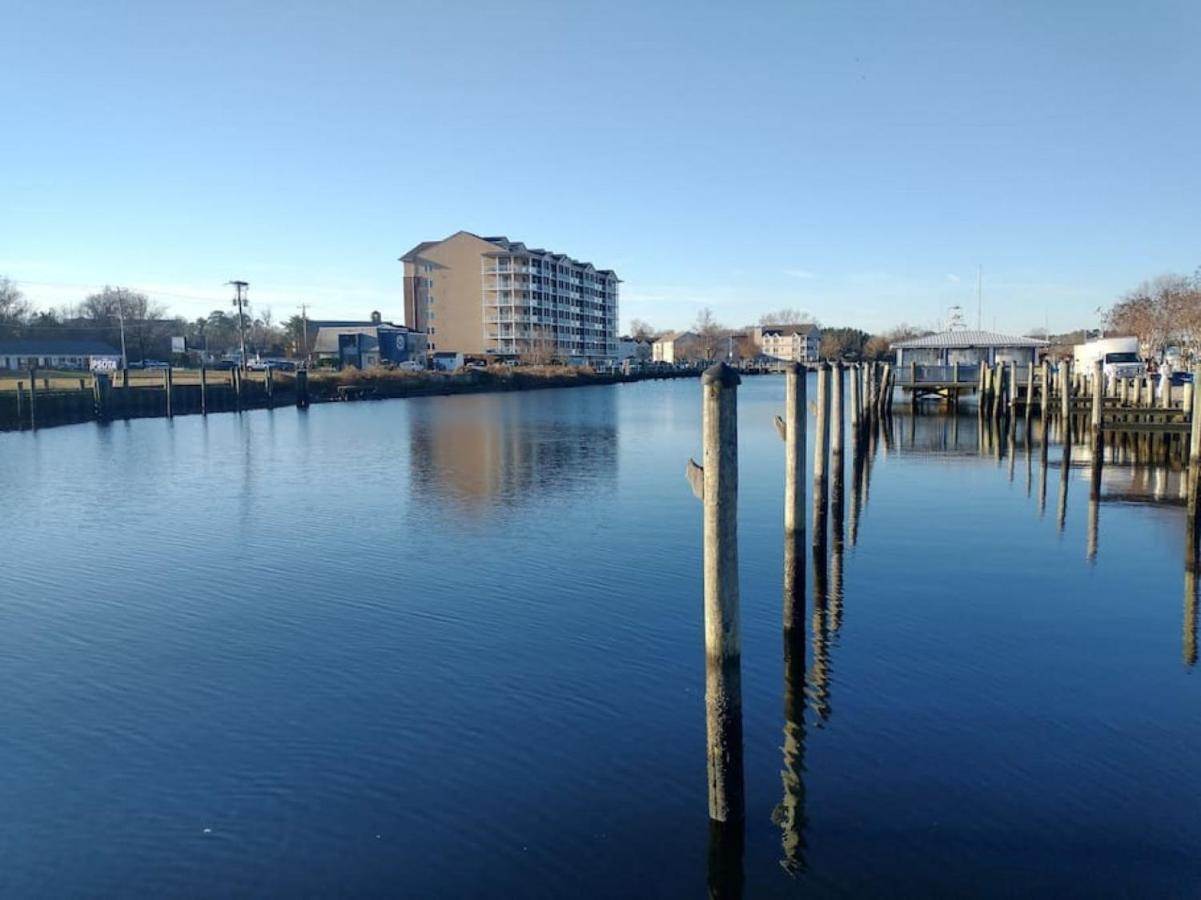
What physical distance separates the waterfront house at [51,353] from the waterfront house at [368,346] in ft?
78.0

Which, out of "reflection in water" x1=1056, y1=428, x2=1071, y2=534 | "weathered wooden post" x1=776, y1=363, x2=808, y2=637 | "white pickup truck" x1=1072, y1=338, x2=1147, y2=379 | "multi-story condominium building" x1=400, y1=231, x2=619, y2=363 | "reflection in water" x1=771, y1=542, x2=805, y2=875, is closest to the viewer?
"reflection in water" x1=771, y1=542, x2=805, y2=875

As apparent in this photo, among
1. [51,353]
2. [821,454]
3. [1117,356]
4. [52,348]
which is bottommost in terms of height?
[821,454]

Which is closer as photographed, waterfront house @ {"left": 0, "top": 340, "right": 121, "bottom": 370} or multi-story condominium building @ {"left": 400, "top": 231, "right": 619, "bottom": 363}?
waterfront house @ {"left": 0, "top": 340, "right": 121, "bottom": 370}

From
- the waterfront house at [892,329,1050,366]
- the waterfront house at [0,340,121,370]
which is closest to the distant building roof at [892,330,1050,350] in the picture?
the waterfront house at [892,329,1050,366]

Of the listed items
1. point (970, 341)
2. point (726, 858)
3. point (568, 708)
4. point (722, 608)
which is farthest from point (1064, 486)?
point (970, 341)

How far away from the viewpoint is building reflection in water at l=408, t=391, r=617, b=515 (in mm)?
25094

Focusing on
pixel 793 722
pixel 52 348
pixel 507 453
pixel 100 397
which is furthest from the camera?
pixel 52 348

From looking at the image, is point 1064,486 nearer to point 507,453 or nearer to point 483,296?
point 507,453

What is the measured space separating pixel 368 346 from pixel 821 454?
10523 centimetres

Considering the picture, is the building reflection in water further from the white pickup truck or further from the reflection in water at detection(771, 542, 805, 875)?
the white pickup truck

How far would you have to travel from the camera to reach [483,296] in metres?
134

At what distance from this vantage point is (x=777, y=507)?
21.3 metres

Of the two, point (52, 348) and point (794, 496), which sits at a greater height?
point (52, 348)

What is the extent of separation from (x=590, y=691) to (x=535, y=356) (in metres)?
112
